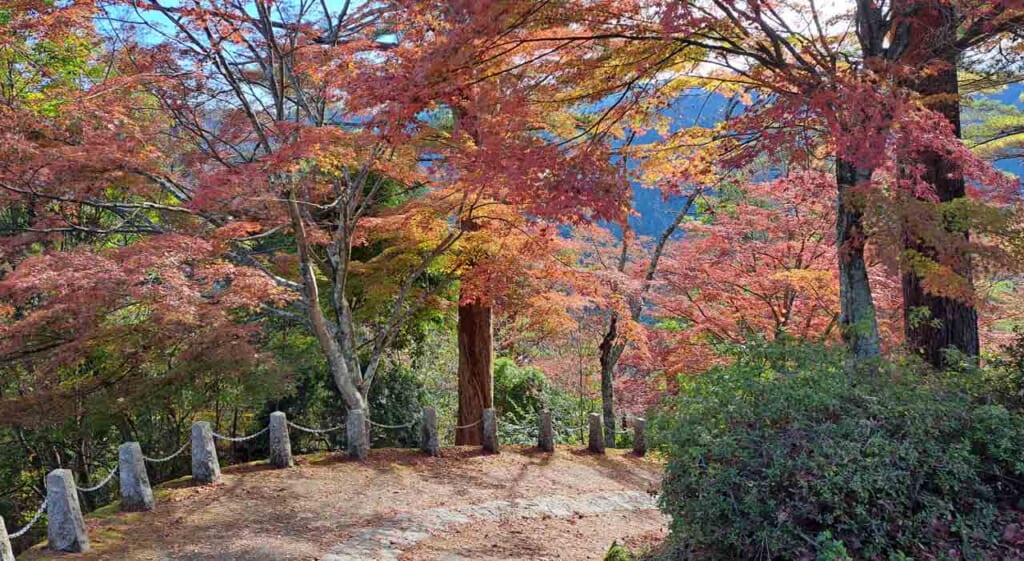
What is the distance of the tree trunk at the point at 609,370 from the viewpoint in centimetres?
1259

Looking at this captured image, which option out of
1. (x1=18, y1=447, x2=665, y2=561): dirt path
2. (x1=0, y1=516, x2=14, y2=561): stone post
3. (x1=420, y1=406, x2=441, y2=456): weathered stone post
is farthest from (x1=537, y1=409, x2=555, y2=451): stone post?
(x1=0, y1=516, x2=14, y2=561): stone post

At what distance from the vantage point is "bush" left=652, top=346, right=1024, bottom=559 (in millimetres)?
3471

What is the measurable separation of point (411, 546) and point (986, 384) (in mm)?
4729

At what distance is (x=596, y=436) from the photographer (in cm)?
1130

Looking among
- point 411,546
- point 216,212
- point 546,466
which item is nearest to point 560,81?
point 411,546

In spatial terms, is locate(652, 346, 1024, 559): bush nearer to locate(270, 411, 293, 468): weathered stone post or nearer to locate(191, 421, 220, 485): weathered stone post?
locate(191, 421, 220, 485): weathered stone post

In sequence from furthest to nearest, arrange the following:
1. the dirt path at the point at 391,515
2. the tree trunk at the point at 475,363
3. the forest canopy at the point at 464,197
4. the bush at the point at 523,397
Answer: the bush at the point at 523,397 < the tree trunk at the point at 475,363 < the dirt path at the point at 391,515 < the forest canopy at the point at 464,197

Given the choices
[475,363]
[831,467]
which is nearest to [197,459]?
[475,363]

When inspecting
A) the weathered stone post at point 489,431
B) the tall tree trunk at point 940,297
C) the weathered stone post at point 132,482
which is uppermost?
the tall tree trunk at point 940,297

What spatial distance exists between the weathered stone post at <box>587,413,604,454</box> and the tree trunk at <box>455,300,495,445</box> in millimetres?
1751

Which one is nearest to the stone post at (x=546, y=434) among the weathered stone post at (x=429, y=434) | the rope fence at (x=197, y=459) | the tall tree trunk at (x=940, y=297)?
the rope fence at (x=197, y=459)

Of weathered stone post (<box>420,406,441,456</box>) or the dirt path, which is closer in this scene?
the dirt path

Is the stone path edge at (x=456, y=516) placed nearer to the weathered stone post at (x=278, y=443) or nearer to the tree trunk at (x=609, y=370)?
the weathered stone post at (x=278, y=443)

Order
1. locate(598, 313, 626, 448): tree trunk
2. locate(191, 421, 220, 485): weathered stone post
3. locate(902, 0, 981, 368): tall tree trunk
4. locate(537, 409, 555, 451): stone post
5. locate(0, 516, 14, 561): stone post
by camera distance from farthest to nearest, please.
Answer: locate(598, 313, 626, 448): tree trunk
locate(537, 409, 555, 451): stone post
locate(191, 421, 220, 485): weathered stone post
locate(902, 0, 981, 368): tall tree trunk
locate(0, 516, 14, 561): stone post
